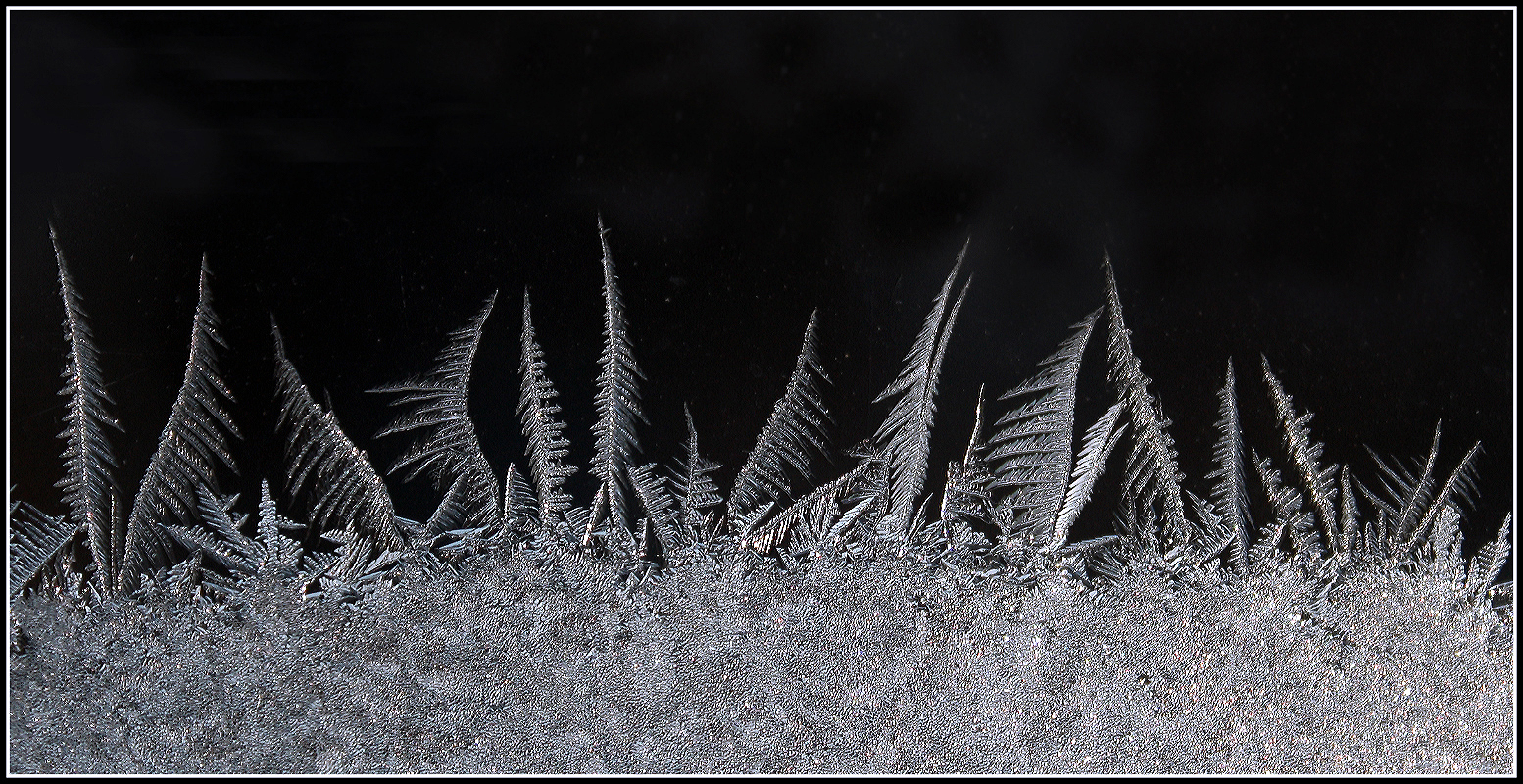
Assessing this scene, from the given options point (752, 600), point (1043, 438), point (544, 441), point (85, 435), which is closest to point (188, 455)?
point (85, 435)

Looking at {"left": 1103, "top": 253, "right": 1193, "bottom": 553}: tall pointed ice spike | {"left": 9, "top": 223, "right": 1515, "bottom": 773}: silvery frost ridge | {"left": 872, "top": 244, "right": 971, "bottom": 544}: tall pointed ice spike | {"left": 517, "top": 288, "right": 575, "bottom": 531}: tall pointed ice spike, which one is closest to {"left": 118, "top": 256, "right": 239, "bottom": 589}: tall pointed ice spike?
{"left": 9, "top": 223, "right": 1515, "bottom": 773}: silvery frost ridge

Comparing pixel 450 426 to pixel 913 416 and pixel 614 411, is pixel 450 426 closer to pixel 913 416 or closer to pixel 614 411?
pixel 614 411

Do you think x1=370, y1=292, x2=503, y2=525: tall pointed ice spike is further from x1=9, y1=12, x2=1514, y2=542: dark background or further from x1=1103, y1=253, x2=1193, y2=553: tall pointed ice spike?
x1=1103, y1=253, x2=1193, y2=553: tall pointed ice spike

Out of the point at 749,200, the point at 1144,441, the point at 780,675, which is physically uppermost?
the point at 749,200

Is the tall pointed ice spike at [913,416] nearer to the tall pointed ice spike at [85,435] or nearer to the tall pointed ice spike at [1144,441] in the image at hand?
the tall pointed ice spike at [1144,441]

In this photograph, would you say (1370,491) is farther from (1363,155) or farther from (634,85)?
(634,85)

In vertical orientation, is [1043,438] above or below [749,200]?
below
